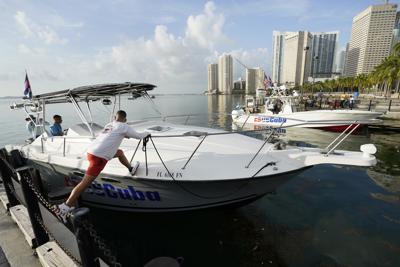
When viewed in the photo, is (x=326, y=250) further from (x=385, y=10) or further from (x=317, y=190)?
(x=385, y=10)

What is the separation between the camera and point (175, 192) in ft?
14.9

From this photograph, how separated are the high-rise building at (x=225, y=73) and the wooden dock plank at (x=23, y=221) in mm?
152371

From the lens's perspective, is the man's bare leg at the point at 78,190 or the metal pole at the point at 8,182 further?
the metal pole at the point at 8,182

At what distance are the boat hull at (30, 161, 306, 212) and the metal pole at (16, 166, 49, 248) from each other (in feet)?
4.70

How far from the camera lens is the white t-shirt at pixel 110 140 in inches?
158

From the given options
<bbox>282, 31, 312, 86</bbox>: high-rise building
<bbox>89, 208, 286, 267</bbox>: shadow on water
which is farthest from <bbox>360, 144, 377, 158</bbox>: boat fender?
<bbox>282, 31, 312, 86</bbox>: high-rise building

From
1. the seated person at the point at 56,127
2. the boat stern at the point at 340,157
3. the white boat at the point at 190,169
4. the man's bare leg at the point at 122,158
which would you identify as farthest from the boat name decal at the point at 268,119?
the man's bare leg at the point at 122,158

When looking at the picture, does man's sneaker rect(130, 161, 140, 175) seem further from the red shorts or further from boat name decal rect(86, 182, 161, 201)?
the red shorts

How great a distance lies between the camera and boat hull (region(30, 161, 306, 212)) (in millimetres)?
4371

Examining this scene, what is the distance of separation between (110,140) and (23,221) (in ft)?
7.31

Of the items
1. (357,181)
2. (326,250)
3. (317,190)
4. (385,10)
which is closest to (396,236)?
(326,250)

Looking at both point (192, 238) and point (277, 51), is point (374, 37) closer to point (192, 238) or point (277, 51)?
point (277, 51)

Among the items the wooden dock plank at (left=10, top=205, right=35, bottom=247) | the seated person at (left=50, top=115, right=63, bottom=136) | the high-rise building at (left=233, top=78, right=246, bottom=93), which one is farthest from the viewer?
the high-rise building at (left=233, top=78, right=246, bottom=93)

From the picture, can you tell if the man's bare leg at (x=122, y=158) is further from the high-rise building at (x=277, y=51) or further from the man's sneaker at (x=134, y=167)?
the high-rise building at (x=277, y=51)
